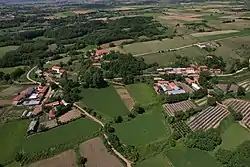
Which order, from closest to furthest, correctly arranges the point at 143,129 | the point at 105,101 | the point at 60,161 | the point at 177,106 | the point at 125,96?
the point at 60,161, the point at 143,129, the point at 177,106, the point at 105,101, the point at 125,96

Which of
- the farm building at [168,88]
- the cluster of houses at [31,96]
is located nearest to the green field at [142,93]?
the farm building at [168,88]

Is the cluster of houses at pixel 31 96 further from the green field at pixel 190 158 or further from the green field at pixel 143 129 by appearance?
the green field at pixel 190 158

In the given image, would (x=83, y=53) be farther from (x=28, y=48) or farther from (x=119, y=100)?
Answer: (x=119, y=100)

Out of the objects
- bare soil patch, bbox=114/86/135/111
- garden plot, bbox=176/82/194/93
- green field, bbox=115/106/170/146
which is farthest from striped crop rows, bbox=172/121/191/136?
garden plot, bbox=176/82/194/93

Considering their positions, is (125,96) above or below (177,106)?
below

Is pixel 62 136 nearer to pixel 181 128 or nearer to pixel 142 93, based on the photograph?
pixel 181 128

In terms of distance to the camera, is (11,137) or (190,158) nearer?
(190,158)

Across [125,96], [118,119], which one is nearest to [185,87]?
[125,96]
